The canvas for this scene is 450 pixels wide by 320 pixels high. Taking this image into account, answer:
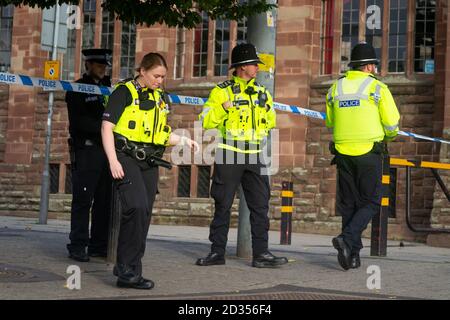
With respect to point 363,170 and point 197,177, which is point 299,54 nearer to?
point 197,177

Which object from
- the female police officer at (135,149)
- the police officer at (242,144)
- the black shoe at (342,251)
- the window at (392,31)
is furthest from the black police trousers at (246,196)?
the window at (392,31)

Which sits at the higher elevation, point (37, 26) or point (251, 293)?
point (37, 26)

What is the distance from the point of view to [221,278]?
7.92 meters

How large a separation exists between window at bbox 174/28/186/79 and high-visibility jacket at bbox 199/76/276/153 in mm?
14117

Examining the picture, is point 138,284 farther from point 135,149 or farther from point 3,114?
point 3,114

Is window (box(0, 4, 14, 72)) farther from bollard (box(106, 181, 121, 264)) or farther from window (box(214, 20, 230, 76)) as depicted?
bollard (box(106, 181, 121, 264))

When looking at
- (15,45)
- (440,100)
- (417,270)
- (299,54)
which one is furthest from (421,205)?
(15,45)

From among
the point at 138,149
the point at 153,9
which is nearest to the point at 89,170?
the point at 153,9

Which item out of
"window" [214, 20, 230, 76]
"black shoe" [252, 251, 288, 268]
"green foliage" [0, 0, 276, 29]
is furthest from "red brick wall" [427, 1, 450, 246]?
"green foliage" [0, 0, 276, 29]

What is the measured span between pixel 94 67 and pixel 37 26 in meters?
15.7

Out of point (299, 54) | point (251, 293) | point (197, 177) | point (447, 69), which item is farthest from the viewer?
point (197, 177)

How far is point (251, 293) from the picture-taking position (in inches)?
275

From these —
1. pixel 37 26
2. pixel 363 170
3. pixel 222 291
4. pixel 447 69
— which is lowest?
pixel 222 291

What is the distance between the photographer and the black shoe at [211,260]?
886 centimetres
